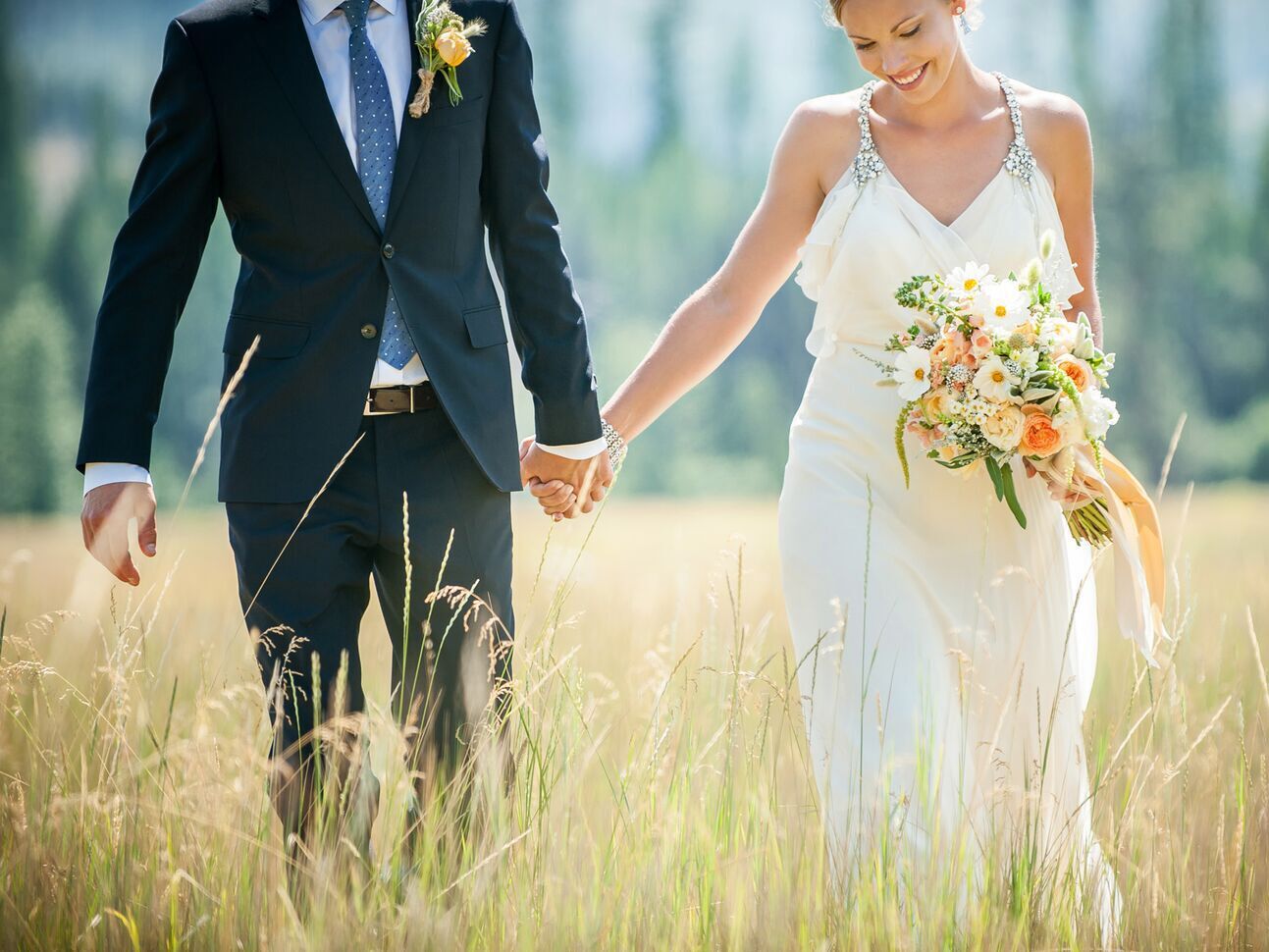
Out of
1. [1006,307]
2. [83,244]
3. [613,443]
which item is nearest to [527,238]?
[613,443]

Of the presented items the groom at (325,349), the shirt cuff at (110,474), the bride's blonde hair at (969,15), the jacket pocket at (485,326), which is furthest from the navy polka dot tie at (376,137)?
the bride's blonde hair at (969,15)

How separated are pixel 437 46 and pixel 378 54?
158 millimetres

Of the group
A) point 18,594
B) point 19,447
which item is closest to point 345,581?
point 18,594

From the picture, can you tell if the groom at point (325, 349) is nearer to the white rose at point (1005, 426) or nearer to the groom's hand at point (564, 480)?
the groom's hand at point (564, 480)

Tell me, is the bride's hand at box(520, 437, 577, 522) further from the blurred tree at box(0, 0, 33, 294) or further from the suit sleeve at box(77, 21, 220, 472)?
the blurred tree at box(0, 0, 33, 294)

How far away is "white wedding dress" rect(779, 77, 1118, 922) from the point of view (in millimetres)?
3580

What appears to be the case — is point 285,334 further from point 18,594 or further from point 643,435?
point 643,435

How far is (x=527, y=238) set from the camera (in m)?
3.40

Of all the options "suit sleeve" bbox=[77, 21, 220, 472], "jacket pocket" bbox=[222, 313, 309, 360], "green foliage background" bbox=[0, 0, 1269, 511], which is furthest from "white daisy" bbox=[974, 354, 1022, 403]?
"green foliage background" bbox=[0, 0, 1269, 511]

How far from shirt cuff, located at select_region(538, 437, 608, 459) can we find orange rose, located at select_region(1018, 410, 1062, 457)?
1083mm

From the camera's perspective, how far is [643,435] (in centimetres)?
4069

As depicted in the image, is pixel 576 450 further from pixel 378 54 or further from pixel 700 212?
pixel 700 212

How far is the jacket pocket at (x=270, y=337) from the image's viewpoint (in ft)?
10.5

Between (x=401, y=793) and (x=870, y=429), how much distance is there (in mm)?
1710
